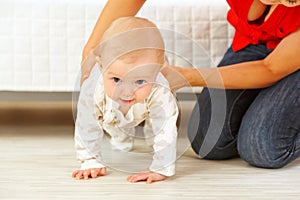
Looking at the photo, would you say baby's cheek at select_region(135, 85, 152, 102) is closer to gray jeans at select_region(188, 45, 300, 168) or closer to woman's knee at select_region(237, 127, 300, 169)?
gray jeans at select_region(188, 45, 300, 168)

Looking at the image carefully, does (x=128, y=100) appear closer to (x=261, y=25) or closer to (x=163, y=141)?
(x=163, y=141)

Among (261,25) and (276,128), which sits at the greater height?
(261,25)

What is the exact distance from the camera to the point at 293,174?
155cm

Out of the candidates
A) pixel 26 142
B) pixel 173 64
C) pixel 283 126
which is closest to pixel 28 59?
pixel 26 142

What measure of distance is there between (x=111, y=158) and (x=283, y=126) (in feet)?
1.40

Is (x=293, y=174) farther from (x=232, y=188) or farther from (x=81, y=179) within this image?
(x=81, y=179)

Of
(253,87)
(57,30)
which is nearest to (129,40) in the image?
(253,87)

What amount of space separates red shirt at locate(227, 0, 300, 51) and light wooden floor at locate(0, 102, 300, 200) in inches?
9.8

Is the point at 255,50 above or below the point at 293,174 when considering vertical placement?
above

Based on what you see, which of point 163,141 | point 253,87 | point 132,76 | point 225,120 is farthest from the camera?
point 225,120

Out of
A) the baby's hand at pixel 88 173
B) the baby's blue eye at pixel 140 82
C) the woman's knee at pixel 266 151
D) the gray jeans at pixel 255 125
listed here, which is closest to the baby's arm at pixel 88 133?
the baby's hand at pixel 88 173

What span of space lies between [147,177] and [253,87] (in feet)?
1.13

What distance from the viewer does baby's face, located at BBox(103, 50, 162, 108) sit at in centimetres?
135

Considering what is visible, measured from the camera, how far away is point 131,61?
1.35 m
